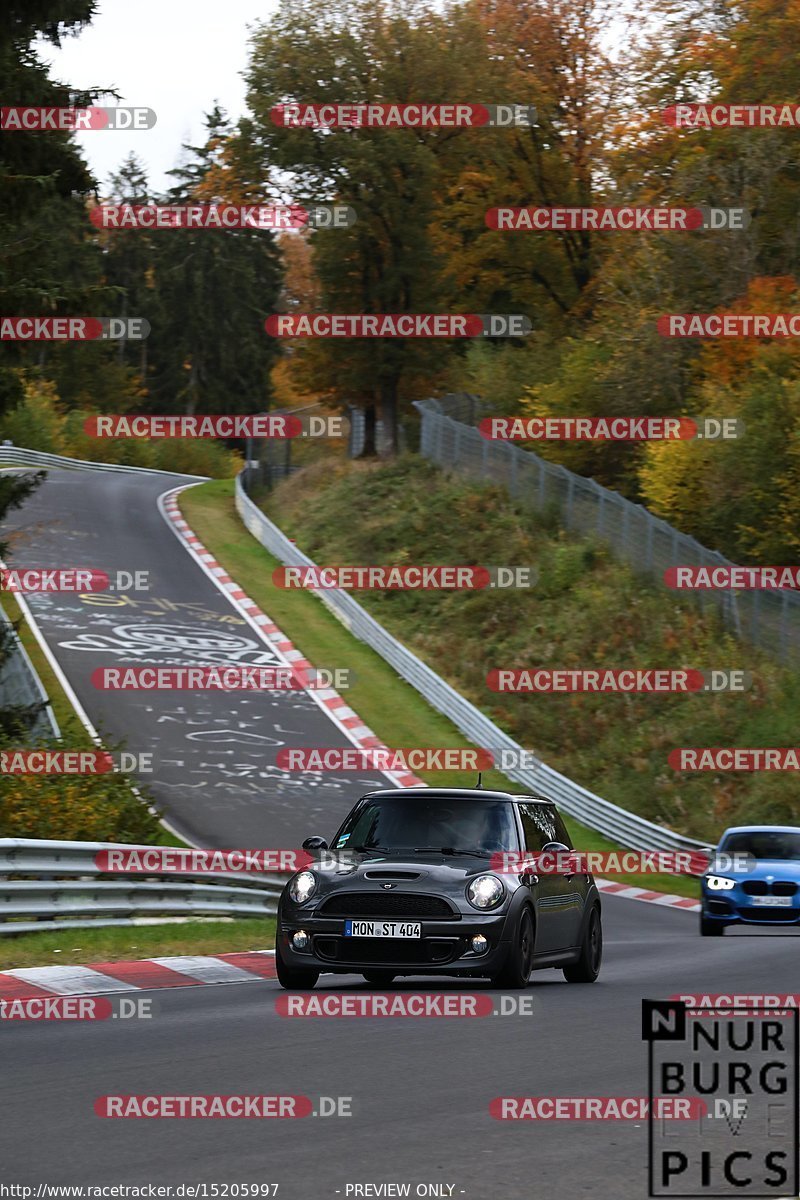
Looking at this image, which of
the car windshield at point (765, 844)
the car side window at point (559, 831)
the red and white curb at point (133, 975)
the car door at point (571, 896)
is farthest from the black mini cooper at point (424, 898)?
the car windshield at point (765, 844)

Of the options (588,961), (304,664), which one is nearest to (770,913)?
(588,961)

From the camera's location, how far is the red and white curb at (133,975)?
41.7ft

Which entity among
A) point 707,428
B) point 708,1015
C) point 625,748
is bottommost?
point 625,748

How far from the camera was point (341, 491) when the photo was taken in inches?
2164

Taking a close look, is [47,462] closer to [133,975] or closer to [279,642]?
[279,642]

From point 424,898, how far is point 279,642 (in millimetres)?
29534

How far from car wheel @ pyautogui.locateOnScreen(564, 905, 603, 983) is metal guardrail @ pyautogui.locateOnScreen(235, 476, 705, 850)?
15.7 metres

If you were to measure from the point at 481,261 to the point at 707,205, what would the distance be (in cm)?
1364

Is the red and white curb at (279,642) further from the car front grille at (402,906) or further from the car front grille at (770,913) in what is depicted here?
the car front grille at (402,906)

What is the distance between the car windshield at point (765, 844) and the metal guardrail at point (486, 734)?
273 inches

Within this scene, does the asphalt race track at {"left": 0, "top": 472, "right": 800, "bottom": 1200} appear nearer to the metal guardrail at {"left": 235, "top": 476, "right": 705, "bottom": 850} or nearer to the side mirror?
the side mirror

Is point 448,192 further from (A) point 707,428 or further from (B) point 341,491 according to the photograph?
(A) point 707,428

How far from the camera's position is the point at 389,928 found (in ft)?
40.8

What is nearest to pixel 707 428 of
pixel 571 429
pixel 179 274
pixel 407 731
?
pixel 571 429
